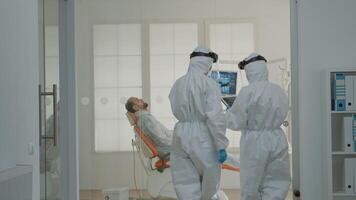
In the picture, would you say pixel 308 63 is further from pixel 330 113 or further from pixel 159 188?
pixel 159 188

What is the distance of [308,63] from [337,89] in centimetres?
37

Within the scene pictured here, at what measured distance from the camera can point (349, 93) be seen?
174 inches

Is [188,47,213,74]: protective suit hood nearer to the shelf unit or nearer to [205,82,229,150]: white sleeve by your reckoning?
[205,82,229,150]: white sleeve

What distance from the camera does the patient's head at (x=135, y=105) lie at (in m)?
5.70

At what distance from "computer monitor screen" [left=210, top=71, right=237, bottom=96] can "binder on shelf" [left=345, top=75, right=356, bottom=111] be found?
4.76 feet

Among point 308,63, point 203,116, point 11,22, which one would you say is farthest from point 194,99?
point 11,22

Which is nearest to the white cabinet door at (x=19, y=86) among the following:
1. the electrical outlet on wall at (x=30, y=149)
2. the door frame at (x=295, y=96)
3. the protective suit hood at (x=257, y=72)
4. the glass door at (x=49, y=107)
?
the electrical outlet on wall at (x=30, y=149)

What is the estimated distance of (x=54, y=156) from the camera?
15.9 ft

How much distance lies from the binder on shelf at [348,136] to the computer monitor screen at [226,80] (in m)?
1.48

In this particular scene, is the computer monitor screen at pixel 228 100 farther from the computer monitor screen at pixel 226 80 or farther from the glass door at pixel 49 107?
the glass door at pixel 49 107

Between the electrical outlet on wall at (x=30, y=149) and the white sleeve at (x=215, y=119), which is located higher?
the white sleeve at (x=215, y=119)

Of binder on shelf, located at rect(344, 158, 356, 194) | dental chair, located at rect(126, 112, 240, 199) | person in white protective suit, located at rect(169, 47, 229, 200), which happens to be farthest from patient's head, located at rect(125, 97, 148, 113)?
binder on shelf, located at rect(344, 158, 356, 194)

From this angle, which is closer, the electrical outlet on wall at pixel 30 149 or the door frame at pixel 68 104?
the electrical outlet on wall at pixel 30 149

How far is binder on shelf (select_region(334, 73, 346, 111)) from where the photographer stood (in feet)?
14.6
